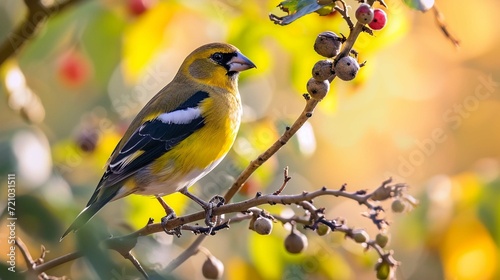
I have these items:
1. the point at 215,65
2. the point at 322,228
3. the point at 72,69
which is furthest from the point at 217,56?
the point at 322,228

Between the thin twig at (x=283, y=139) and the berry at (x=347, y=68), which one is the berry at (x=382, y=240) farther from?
the berry at (x=347, y=68)

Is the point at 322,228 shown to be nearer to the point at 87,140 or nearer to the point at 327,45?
the point at 327,45

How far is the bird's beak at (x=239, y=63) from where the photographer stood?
3.31 m

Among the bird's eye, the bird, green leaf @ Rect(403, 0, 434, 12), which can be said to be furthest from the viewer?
the bird's eye

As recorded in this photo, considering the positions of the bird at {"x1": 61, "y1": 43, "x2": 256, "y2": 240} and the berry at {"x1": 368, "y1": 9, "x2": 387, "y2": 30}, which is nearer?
the berry at {"x1": 368, "y1": 9, "x2": 387, "y2": 30}

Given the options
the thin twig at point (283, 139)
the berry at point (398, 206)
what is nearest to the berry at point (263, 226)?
the thin twig at point (283, 139)

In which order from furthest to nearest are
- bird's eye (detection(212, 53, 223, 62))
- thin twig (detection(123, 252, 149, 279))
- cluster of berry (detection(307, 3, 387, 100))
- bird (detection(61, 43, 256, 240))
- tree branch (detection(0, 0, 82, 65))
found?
bird's eye (detection(212, 53, 223, 62)) → bird (detection(61, 43, 256, 240)) → tree branch (detection(0, 0, 82, 65)) → cluster of berry (detection(307, 3, 387, 100)) → thin twig (detection(123, 252, 149, 279))

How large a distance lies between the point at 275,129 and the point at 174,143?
42cm

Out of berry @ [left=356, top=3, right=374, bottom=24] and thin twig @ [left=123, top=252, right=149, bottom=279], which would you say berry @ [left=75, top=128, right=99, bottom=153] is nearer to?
thin twig @ [left=123, top=252, right=149, bottom=279]

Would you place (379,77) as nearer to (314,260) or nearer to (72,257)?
(314,260)

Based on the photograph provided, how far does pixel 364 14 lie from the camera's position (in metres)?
1.76

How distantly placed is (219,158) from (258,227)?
1090 millimetres

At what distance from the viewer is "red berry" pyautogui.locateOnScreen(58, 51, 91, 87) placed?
4.16m

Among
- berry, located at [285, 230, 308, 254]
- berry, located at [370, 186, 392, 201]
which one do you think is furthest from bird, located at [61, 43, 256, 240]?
berry, located at [370, 186, 392, 201]
